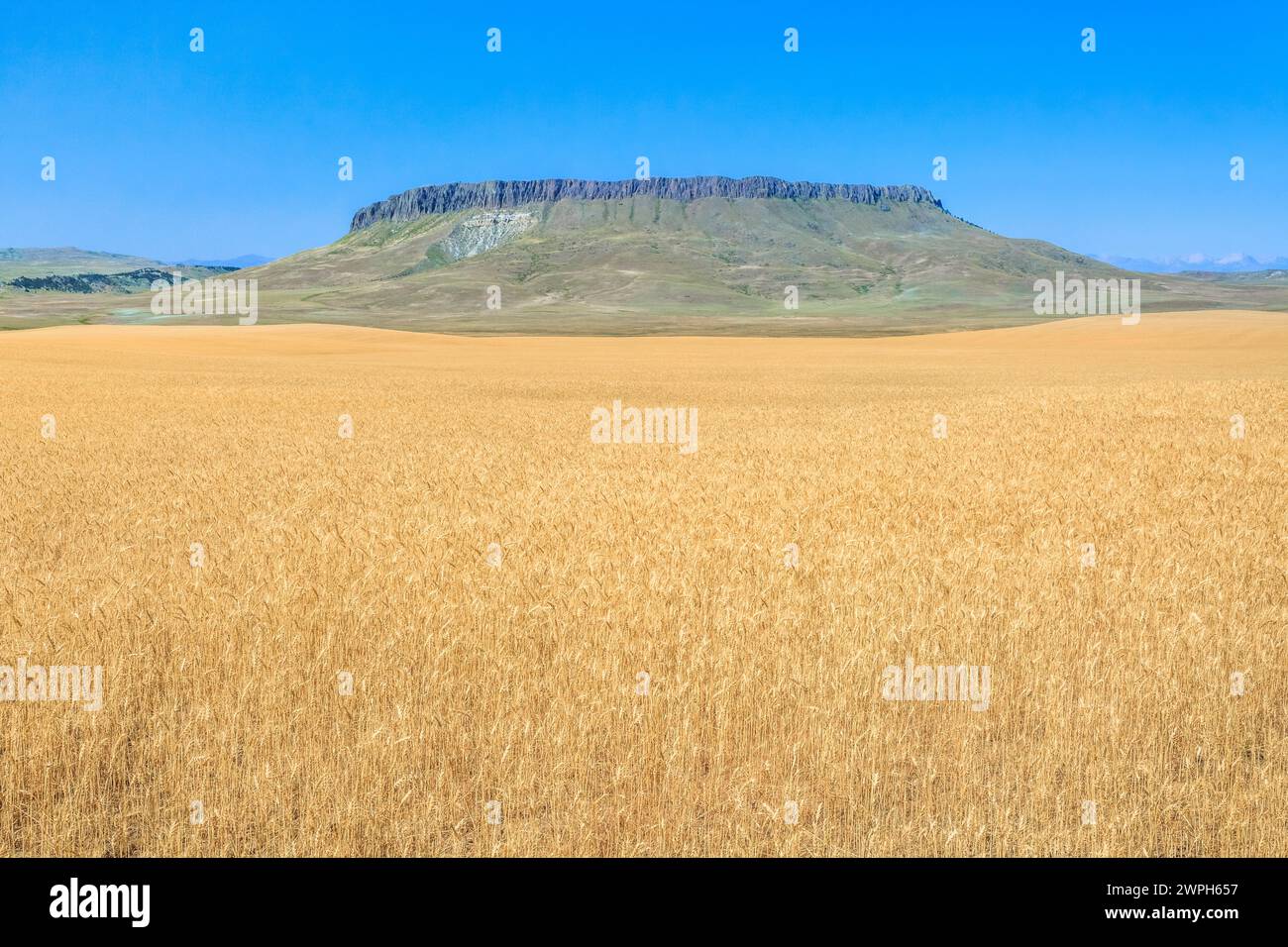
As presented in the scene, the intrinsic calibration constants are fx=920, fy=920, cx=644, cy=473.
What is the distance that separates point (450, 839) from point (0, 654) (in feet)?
14.8

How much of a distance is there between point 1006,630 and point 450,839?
4914 mm

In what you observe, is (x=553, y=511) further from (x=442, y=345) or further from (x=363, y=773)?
(x=442, y=345)

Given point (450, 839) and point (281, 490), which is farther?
point (281, 490)

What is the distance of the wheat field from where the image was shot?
16.7 feet

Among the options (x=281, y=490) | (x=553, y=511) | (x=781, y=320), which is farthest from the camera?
(x=781, y=320)

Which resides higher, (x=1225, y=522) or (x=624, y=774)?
(x=1225, y=522)

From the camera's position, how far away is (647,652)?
7230mm

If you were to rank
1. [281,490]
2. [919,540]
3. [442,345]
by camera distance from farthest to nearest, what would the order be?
[442,345] → [281,490] → [919,540]

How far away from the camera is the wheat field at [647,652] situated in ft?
16.7
